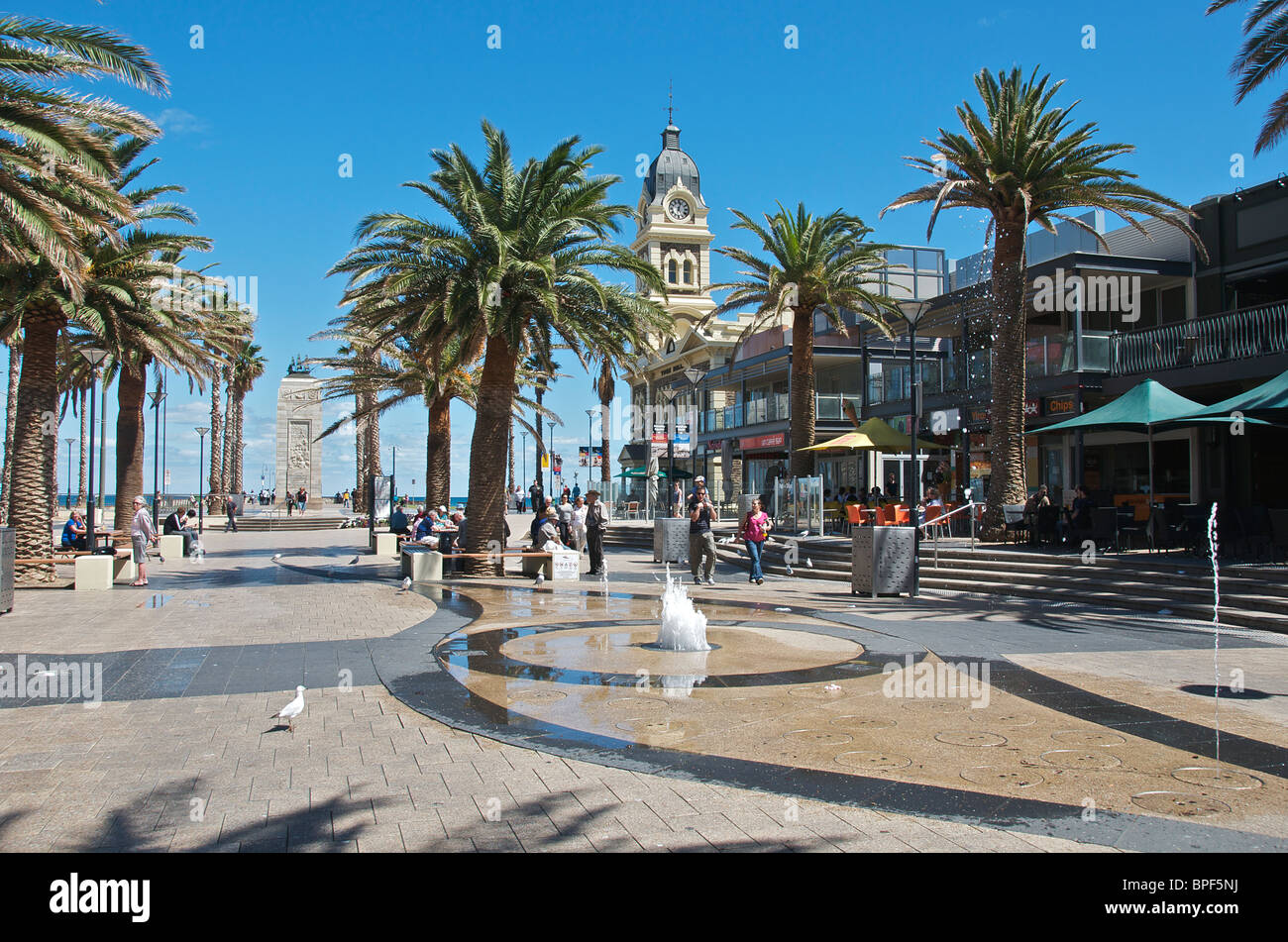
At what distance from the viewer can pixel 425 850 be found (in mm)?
4199

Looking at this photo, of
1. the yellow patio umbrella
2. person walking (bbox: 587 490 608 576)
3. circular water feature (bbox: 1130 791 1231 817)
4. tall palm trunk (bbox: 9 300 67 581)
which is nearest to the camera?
circular water feature (bbox: 1130 791 1231 817)

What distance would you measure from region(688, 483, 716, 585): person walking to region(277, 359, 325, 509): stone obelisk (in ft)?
149

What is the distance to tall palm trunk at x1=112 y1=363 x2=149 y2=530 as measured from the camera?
26312mm

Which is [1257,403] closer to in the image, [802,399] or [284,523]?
[802,399]

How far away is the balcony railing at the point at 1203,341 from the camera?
1908 centimetres

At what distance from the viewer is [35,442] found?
17484 mm

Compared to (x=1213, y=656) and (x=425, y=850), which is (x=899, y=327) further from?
(x=425, y=850)

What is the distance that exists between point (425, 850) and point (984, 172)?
768 inches

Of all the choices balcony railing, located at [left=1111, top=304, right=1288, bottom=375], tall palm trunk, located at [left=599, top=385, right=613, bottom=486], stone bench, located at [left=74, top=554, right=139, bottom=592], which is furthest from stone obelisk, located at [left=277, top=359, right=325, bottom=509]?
balcony railing, located at [left=1111, top=304, right=1288, bottom=375]

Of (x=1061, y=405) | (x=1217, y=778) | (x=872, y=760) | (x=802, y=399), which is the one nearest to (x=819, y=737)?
(x=872, y=760)

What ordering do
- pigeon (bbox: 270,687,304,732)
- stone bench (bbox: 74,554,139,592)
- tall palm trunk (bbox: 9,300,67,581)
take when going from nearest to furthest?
pigeon (bbox: 270,687,304,732)
stone bench (bbox: 74,554,139,592)
tall palm trunk (bbox: 9,300,67,581)

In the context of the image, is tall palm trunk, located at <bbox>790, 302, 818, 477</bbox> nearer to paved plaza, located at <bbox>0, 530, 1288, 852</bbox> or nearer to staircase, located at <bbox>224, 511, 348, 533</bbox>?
paved plaza, located at <bbox>0, 530, 1288, 852</bbox>

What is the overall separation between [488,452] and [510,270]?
3829 millimetres

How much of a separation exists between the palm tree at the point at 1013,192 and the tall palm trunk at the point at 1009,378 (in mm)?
22
